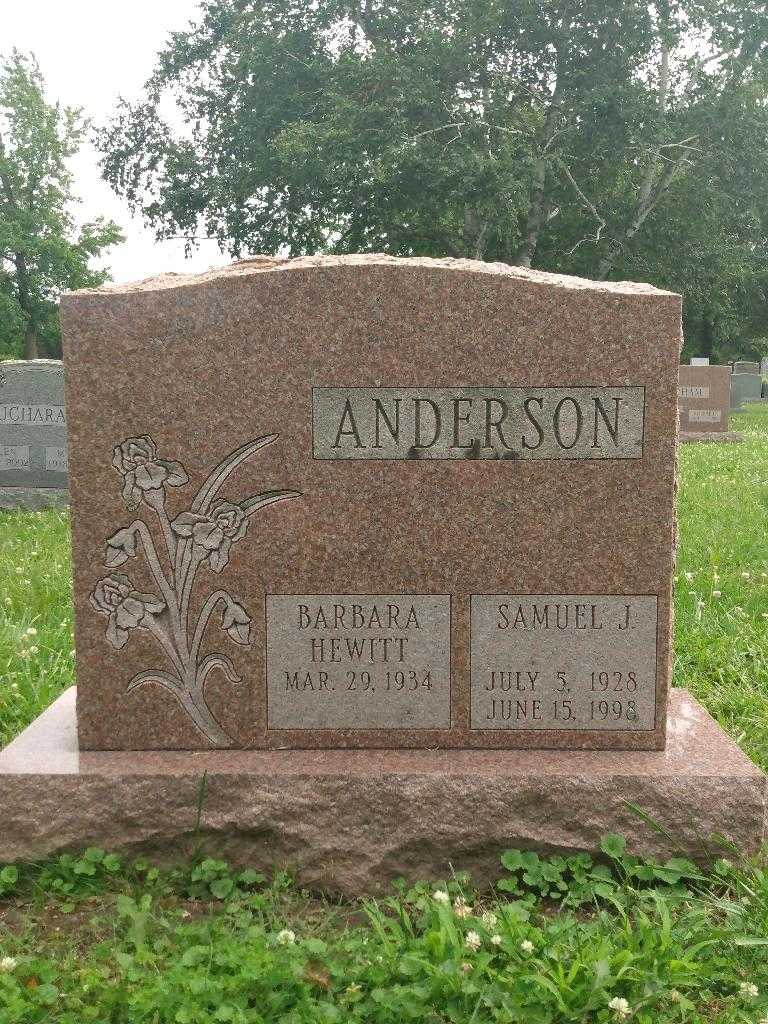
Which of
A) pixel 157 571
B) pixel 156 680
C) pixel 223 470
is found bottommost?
pixel 156 680

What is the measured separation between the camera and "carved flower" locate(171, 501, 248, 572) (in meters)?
2.88

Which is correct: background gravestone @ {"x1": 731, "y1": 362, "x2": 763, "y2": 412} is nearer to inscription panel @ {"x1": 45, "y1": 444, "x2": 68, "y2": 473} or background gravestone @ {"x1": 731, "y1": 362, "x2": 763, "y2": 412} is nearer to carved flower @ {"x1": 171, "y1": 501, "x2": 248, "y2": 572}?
inscription panel @ {"x1": 45, "y1": 444, "x2": 68, "y2": 473}

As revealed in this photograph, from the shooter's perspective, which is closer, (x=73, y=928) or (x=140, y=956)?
(x=140, y=956)

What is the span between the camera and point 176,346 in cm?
284

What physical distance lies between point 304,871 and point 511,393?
146 cm

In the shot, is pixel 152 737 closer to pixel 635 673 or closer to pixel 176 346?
pixel 176 346

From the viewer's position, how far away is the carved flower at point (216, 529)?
288cm

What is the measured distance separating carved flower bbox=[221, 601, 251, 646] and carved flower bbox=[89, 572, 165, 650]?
0.19 m

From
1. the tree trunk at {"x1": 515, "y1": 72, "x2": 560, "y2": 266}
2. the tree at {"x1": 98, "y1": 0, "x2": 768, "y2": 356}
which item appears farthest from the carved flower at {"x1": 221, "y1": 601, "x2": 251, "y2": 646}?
the tree trunk at {"x1": 515, "y1": 72, "x2": 560, "y2": 266}

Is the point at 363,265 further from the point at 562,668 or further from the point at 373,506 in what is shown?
the point at 562,668

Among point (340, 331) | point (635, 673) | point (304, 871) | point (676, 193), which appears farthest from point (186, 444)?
point (676, 193)

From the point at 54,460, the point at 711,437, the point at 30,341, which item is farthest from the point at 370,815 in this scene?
the point at 30,341

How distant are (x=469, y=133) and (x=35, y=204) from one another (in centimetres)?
1994

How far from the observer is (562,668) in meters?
2.95
